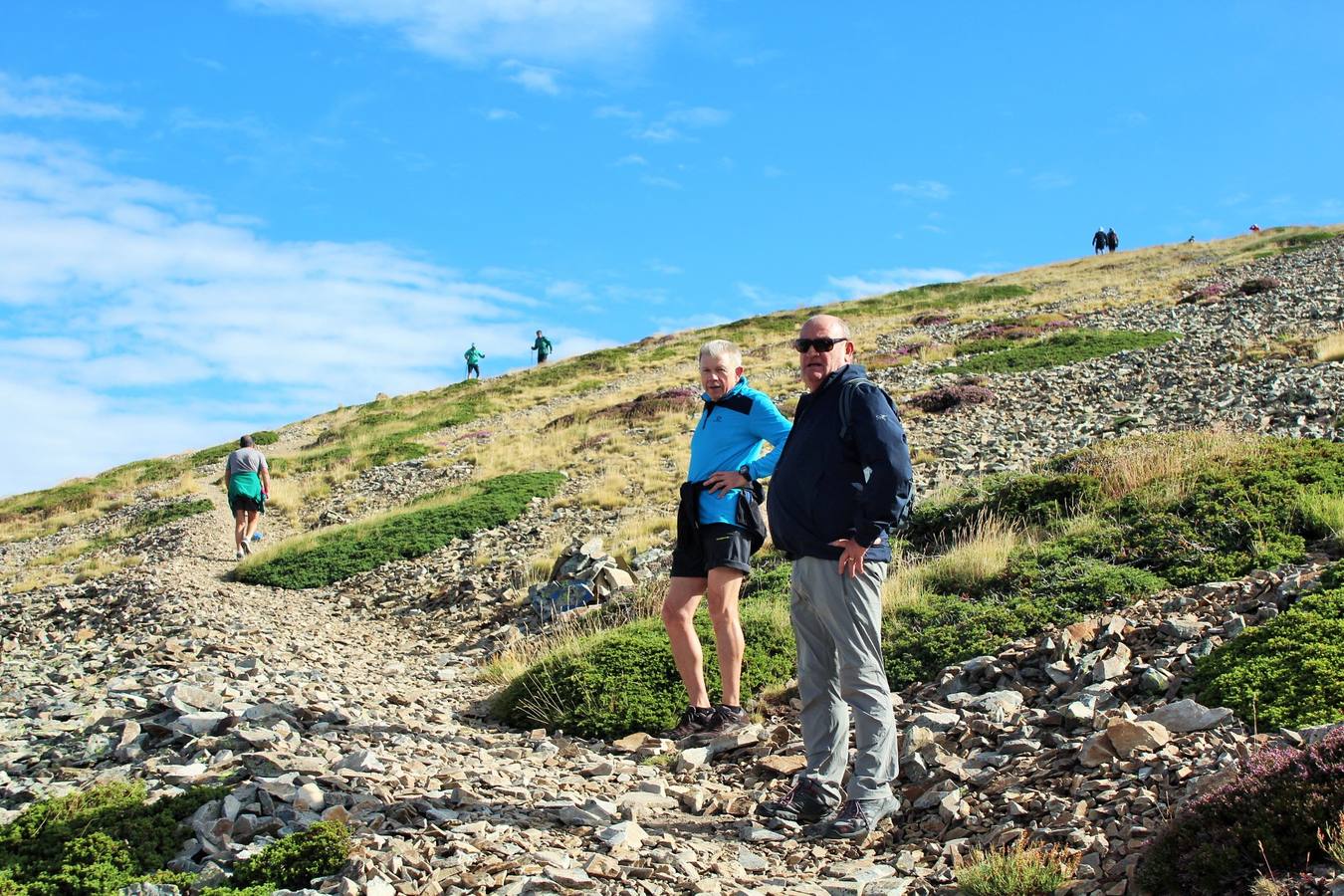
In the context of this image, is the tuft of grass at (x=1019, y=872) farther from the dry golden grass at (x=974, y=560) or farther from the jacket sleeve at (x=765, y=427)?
the dry golden grass at (x=974, y=560)

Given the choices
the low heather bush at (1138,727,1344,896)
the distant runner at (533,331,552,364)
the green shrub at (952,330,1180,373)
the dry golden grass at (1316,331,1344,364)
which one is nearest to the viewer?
the low heather bush at (1138,727,1344,896)

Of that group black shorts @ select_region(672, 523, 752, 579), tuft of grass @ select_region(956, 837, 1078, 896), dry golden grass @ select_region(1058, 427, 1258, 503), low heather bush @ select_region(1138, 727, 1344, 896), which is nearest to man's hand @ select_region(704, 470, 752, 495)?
black shorts @ select_region(672, 523, 752, 579)

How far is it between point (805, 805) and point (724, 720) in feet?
5.98

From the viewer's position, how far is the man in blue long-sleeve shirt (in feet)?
20.5

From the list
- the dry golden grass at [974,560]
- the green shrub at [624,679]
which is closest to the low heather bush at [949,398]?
the dry golden grass at [974,560]

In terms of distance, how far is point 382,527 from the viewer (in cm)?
1698

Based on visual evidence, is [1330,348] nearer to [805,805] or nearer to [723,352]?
[723,352]

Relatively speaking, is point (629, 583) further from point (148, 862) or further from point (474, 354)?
point (474, 354)

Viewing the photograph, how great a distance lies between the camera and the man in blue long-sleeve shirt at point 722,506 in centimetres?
626

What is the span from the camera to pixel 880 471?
457 cm

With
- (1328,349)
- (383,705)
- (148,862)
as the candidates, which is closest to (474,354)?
(1328,349)

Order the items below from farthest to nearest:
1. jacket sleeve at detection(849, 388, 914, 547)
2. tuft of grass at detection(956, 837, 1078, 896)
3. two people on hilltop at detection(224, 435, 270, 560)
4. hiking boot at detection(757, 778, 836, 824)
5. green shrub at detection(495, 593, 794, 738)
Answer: two people on hilltop at detection(224, 435, 270, 560) → green shrub at detection(495, 593, 794, 738) → hiking boot at detection(757, 778, 836, 824) → jacket sleeve at detection(849, 388, 914, 547) → tuft of grass at detection(956, 837, 1078, 896)

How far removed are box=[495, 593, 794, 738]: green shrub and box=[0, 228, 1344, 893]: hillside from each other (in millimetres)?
72

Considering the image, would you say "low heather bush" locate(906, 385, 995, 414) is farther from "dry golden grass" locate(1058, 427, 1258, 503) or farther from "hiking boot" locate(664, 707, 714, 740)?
"hiking boot" locate(664, 707, 714, 740)
